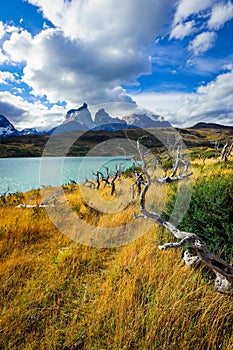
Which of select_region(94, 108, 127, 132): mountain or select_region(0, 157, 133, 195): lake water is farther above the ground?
select_region(94, 108, 127, 132): mountain

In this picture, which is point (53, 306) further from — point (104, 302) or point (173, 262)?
point (173, 262)

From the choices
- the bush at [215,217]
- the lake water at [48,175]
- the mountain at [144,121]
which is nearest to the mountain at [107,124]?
the mountain at [144,121]

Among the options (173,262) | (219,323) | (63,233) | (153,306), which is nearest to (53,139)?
(63,233)

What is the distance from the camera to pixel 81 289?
371 centimetres

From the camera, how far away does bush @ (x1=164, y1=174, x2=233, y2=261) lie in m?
3.59

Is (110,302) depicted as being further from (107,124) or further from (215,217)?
(107,124)

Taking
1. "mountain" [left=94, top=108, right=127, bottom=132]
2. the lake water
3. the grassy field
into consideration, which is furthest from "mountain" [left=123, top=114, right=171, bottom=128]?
the grassy field

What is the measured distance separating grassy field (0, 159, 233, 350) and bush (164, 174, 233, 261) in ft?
2.02

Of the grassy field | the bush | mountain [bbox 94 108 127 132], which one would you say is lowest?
the grassy field

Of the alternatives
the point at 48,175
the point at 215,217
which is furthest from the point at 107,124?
the point at 48,175

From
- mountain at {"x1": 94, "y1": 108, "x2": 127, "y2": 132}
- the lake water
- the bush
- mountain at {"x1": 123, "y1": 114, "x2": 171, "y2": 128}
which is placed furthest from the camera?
the lake water

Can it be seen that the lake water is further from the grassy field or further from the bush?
the grassy field

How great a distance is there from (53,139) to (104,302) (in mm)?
8264

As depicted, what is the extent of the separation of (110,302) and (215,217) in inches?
90.0
